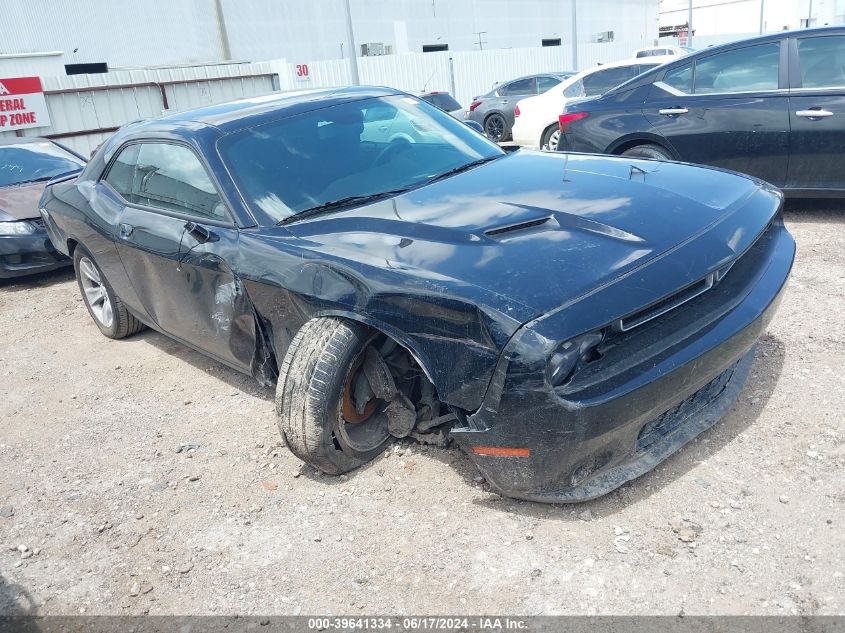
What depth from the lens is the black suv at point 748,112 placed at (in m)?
5.56

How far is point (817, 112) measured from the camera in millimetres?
5508

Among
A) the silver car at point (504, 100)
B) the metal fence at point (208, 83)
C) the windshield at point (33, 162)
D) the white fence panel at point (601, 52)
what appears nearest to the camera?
the windshield at point (33, 162)

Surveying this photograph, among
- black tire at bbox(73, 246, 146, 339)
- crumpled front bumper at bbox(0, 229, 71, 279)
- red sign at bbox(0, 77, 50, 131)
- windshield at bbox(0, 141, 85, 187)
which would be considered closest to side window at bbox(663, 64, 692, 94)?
black tire at bbox(73, 246, 146, 339)

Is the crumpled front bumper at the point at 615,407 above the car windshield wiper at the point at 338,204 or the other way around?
the other way around

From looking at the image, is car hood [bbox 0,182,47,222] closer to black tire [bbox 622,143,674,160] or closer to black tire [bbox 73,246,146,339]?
black tire [bbox 73,246,146,339]

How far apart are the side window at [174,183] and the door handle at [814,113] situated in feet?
14.7

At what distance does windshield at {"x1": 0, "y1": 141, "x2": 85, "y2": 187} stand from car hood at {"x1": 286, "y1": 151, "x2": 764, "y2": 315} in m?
6.18

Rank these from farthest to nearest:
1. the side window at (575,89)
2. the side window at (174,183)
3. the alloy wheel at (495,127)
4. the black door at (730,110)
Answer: the alloy wheel at (495,127)
the side window at (575,89)
the black door at (730,110)
the side window at (174,183)

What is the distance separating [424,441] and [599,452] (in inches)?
38.0

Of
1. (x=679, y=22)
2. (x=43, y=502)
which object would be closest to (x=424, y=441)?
(x=43, y=502)

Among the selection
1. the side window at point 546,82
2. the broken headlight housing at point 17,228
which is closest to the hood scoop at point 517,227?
the broken headlight housing at point 17,228

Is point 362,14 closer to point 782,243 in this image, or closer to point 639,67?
point 639,67

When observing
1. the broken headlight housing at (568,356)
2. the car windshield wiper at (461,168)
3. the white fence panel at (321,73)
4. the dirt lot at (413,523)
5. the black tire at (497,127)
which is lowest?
the dirt lot at (413,523)

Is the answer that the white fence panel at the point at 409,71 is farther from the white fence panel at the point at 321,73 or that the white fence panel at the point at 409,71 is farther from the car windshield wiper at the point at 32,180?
the car windshield wiper at the point at 32,180
